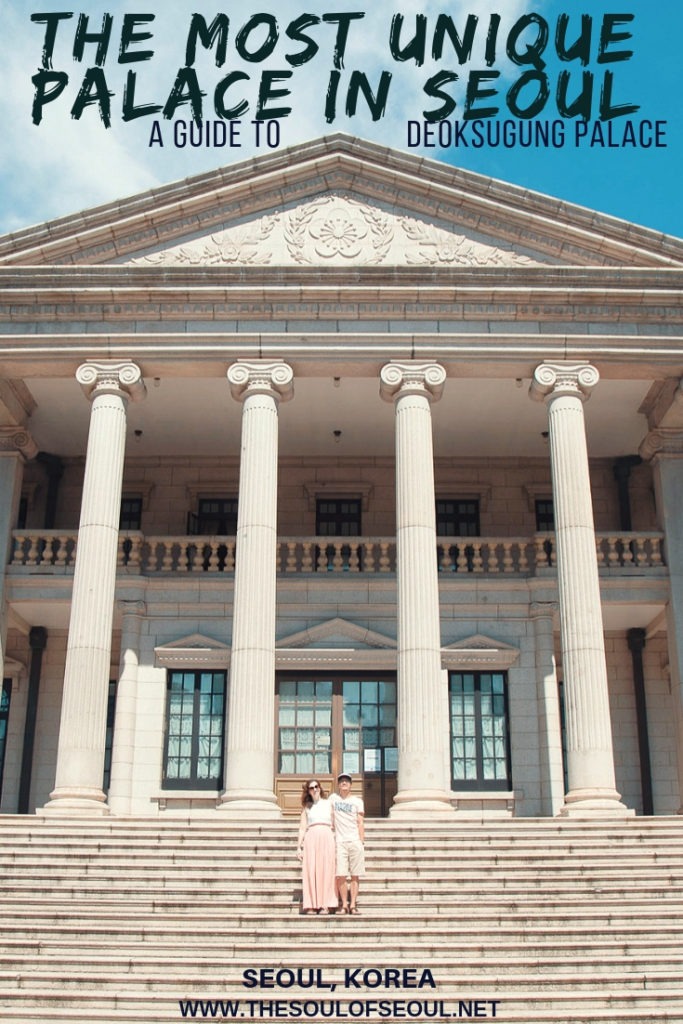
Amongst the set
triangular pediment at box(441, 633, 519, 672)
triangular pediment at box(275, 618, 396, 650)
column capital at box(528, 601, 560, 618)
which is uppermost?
column capital at box(528, 601, 560, 618)

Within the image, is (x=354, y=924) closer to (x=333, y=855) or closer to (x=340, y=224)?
(x=333, y=855)

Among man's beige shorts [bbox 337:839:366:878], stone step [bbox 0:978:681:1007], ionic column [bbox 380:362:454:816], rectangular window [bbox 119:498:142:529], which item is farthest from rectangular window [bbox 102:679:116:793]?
stone step [bbox 0:978:681:1007]

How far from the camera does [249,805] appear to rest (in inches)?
776

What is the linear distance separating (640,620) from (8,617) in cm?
1507

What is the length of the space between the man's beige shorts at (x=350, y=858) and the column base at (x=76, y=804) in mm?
6672

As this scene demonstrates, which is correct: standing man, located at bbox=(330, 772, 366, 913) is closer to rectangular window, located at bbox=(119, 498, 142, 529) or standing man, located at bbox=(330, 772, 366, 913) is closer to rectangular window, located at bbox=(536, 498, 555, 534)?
rectangular window, located at bbox=(536, 498, 555, 534)

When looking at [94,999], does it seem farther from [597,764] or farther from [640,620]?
[640,620]

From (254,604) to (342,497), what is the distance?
8.52m

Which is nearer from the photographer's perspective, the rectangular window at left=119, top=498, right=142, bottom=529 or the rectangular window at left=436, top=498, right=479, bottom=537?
the rectangular window at left=436, top=498, right=479, bottom=537

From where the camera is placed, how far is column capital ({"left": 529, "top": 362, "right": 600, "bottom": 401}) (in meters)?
22.9

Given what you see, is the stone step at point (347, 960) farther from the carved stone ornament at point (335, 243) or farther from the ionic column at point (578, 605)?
the carved stone ornament at point (335, 243)

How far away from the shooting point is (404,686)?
67.9 ft

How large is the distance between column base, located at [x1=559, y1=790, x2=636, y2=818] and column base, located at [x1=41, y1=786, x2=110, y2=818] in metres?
8.26

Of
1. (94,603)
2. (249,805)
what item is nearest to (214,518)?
(94,603)
